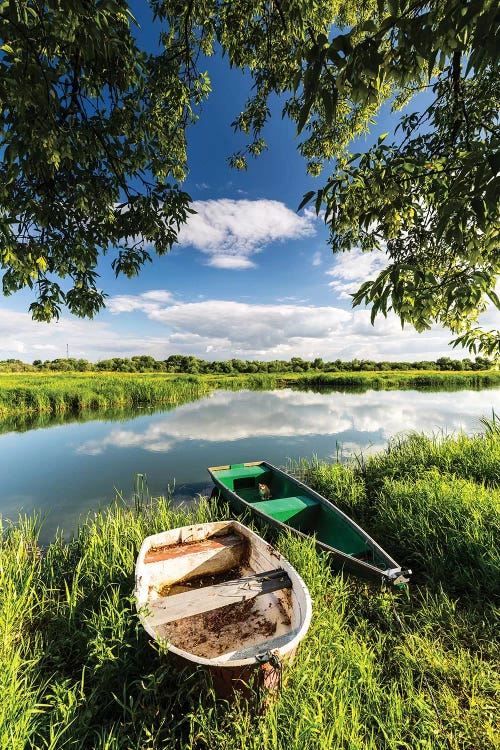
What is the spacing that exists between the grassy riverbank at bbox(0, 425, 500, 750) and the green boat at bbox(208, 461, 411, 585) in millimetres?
313

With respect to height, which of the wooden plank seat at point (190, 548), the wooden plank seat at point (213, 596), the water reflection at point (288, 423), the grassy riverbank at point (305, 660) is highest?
the wooden plank seat at point (213, 596)

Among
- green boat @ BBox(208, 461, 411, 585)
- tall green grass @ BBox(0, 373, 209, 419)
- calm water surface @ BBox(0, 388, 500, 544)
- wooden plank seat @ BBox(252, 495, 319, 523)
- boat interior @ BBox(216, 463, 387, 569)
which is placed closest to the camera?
green boat @ BBox(208, 461, 411, 585)

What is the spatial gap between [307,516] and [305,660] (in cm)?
283

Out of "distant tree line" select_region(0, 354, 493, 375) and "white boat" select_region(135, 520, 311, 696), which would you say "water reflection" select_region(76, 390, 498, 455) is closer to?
"white boat" select_region(135, 520, 311, 696)

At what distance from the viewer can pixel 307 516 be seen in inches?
210

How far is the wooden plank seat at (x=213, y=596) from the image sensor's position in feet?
9.23

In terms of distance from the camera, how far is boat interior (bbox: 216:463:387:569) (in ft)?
14.7

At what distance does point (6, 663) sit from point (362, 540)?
3.85 meters

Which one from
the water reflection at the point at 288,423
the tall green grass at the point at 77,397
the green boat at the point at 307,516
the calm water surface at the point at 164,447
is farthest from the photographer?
the tall green grass at the point at 77,397

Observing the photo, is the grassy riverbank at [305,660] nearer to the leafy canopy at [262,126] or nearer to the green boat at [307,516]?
the green boat at [307,516]

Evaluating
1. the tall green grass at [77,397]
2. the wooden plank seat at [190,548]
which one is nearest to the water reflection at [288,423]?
the tall green grass at [77,397]

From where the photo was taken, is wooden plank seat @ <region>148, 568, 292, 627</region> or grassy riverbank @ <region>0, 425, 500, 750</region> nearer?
grassy riverbank @ <region>0, 425, 500, 750</region>

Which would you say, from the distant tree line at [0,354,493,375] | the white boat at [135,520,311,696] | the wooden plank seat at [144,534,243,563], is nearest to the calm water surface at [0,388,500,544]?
the wooden plank seat at [144,534,243,563]

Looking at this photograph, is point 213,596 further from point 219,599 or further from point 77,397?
point 77,397
